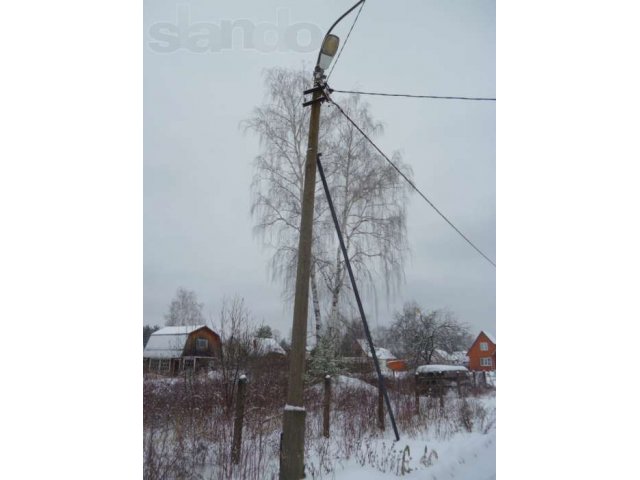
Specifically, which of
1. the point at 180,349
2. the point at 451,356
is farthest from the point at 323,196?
the point at 451,356

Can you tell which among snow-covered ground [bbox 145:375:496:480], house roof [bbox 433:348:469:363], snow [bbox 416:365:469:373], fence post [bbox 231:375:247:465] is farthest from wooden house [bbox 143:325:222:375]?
→ snow [bbox 416:365:469:373]

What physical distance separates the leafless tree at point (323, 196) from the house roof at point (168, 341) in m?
0.76

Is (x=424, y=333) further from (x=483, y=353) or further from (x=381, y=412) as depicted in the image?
(x=381, y=412)

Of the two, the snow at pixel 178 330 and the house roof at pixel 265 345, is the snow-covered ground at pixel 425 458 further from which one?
the snow at pixel 178 330

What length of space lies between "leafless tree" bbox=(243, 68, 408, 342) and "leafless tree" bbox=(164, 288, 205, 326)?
25.5 inches

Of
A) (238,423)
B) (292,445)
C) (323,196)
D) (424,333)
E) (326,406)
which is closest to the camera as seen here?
(292,445)

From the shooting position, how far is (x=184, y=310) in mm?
2881

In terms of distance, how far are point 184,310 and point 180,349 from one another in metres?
0.26

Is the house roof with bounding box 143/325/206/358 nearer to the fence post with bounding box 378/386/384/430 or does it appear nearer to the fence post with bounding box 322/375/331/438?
the fence post with bounding box 322/375/331/438

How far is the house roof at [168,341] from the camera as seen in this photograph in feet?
8.93

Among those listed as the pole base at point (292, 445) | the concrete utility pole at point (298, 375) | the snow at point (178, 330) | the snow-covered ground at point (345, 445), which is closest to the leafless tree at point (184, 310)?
the snow at point (178, 330)

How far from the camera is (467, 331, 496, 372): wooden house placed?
325cm
